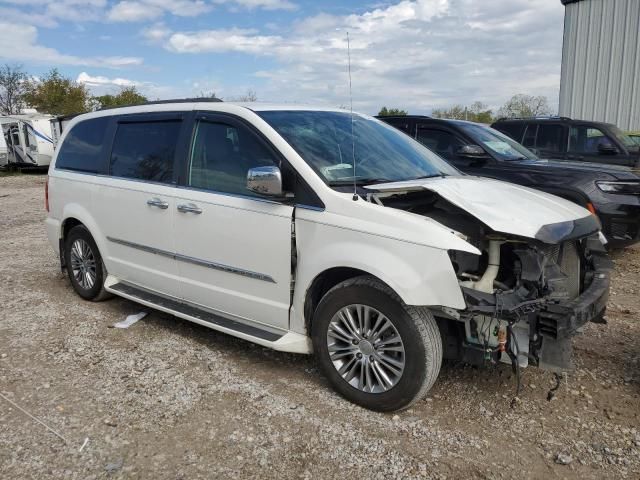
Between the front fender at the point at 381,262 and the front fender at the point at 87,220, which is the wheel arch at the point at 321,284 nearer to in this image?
the front fender at the point at 381,262

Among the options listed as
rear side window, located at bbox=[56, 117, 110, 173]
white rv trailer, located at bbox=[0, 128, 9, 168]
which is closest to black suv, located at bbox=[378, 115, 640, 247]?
rear side window, located at bbox=[56, 117, 110, 173]

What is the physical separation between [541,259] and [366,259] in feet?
3.26

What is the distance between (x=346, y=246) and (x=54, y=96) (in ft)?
146

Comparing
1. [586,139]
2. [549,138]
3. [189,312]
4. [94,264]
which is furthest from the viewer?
[549,138]

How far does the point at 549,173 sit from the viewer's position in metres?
6.61

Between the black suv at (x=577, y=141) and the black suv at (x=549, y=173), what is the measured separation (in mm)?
2565

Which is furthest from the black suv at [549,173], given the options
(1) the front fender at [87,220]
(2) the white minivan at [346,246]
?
(1) the front fender at [87,220]

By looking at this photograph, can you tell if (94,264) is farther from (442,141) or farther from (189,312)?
(442,141)

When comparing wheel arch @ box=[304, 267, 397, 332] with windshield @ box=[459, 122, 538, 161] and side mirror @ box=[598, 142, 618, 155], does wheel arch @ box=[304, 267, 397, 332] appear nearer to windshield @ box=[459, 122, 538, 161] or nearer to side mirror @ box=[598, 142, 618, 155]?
windshield @ box=[459, 122, 538, 161]

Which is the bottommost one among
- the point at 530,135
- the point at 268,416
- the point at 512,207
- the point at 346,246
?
the point at 268,416

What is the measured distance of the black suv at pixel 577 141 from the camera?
31.5ft

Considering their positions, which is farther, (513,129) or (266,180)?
(513,129)

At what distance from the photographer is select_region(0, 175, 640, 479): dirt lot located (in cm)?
291

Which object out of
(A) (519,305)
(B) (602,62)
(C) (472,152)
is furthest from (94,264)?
(B) (602,62)
